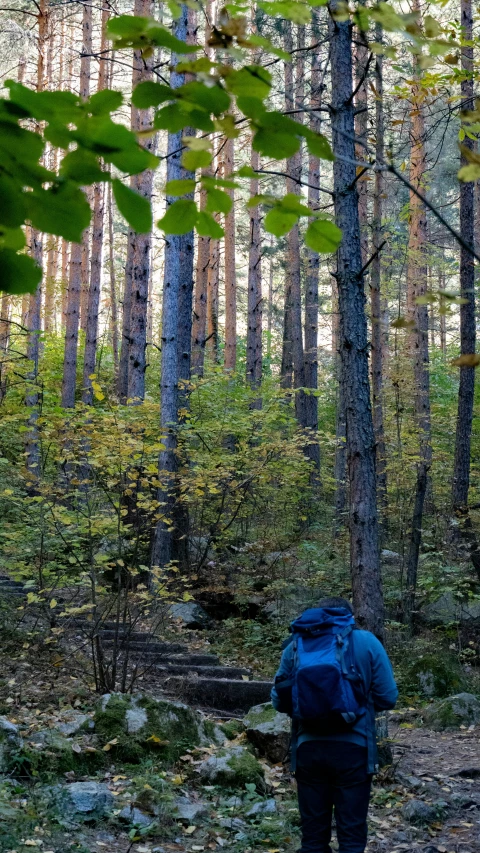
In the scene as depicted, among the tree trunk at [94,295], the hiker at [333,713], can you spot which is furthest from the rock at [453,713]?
the tree trunk at [94,295]

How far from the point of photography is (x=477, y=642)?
387 inches

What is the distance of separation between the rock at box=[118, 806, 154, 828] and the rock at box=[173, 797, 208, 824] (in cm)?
18

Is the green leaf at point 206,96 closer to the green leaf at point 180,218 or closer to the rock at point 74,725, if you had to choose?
the green leaf at point 180,218

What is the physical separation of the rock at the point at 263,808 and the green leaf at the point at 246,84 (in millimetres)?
4804

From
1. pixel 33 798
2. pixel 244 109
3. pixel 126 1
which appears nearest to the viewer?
pixel 244 109

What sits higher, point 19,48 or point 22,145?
point 19,48

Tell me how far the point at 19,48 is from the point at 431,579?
1402 centimetres

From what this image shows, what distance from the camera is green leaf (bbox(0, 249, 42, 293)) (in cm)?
127

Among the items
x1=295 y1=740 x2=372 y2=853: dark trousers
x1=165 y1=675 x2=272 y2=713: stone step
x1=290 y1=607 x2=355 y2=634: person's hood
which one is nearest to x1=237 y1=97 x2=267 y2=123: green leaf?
x1=290 y1=607 x2=355 y2=634: person's hood

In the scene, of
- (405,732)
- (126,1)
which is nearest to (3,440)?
→ (405,732)

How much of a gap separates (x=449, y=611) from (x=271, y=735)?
522 centimetres

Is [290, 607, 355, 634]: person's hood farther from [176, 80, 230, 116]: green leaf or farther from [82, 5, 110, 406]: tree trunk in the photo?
[82, 5, 110, 406]: tree trunk

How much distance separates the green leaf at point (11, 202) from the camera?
1.22 metres

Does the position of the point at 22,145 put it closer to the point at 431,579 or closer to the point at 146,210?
the point at 146,210
